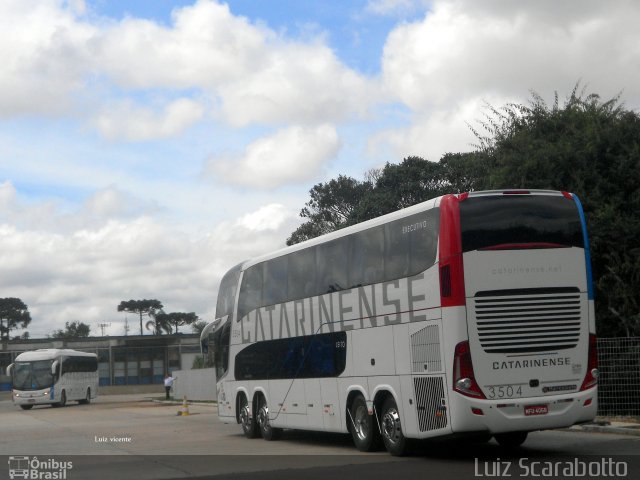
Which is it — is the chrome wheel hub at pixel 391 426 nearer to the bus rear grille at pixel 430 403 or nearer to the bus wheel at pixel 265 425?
the bus rear grille at pixel 430 403

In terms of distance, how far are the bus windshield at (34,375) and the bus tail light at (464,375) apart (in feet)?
137

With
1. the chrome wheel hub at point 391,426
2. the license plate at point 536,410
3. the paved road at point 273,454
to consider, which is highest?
the license plate at point 536,410

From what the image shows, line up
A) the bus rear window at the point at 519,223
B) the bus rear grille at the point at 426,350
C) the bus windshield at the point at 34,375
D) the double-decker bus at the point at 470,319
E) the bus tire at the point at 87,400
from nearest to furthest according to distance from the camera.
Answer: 1. the double-decker bus at the point at 470,319
2. the bus rear window at the point at 519,223
3. the bus rear grille at the point at 426,350
4. the bus windshield at the point at 34,375
5. the bus tire at the point at 87,400

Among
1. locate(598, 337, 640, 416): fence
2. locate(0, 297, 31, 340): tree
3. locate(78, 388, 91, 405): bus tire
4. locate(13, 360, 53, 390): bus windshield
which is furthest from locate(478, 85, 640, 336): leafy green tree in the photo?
locate(0, 297, 31, 340): tree

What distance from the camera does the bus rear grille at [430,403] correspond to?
14.5 m

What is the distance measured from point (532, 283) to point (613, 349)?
301 inches

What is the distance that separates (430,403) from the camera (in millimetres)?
14805

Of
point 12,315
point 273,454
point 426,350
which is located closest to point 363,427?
point 273,454

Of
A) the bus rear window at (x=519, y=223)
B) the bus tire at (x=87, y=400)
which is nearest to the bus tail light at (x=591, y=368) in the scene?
the bus rear window at (x=519, y=223)

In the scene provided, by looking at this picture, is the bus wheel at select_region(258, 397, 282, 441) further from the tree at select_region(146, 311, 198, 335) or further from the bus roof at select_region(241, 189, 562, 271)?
the tree at select_region(146, 311, 198, 335)

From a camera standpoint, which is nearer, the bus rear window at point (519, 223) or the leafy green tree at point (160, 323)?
the bus rear window at point (519, 223)

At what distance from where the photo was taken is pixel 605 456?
47.0ft

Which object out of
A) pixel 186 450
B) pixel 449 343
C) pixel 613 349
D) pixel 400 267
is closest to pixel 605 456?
pixel 449 343

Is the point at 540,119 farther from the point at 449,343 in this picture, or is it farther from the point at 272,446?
the point at 449,343
